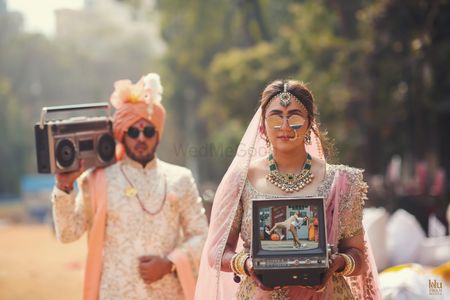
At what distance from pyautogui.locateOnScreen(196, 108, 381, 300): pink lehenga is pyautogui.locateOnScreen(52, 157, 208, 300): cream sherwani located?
1013mm

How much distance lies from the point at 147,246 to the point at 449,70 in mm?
13447

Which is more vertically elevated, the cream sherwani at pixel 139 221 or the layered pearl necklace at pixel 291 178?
the layered pearl necklace at pixel 291 178

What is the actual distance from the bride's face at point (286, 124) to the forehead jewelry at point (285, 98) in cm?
1

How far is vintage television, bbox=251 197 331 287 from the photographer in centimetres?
336

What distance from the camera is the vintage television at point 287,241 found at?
336cm

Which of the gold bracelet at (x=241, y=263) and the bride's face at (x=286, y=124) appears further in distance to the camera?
the bride's face at (x=286, y=124)

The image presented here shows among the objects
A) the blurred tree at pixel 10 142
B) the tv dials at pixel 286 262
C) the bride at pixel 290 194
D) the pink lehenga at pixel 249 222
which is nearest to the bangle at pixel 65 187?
the pink lehenga at pixel 249 222

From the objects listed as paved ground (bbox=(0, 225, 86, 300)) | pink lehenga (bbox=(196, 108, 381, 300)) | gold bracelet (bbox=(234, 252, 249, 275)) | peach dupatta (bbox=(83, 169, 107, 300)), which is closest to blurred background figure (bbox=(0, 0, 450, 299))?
paved ground (bbox=(0, 225, 86, 300))

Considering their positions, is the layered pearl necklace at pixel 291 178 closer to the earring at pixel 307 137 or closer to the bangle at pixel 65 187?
the earring at pixel 307 137

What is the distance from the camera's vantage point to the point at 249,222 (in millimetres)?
3648

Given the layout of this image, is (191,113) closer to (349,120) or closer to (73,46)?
(73,46)

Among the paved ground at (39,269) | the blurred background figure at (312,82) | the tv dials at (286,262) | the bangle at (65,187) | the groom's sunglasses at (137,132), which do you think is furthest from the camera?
the blurred background figure at (312,82)

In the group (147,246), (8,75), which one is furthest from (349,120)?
(8,75)

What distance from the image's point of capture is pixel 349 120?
20125 mm
